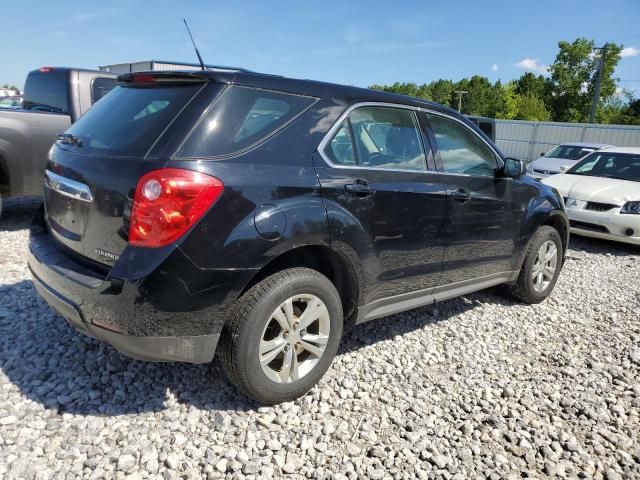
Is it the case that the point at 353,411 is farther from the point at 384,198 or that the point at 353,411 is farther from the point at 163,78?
the point at 163,78

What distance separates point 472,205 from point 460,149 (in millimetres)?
444

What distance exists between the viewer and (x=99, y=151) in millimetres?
2502

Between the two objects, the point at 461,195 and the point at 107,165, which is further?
the point at 461,195

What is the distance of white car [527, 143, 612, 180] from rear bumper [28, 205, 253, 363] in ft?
38.5

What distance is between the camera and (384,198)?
293 centimetres

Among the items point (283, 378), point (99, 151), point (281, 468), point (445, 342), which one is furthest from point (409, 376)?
point (99, 151)

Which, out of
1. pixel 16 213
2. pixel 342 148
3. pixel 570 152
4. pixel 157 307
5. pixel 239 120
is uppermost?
pixel 239 120

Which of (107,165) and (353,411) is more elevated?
(107,165)

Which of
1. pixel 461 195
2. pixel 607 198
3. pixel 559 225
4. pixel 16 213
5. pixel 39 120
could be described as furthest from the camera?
pixel 607 198

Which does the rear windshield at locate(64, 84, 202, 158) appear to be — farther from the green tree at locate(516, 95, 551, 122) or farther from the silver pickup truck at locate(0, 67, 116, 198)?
the green tree at locate(516, 95, 551, 122)

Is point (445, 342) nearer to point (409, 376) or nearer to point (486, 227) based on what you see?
point (409, 376)

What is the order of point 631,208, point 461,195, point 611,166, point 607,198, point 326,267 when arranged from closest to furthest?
point 326,267 → point 461,195 → point 631,208 → point 607,198 → point 611,166

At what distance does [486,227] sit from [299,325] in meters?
1.85

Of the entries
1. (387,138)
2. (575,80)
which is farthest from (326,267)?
(575,80)
